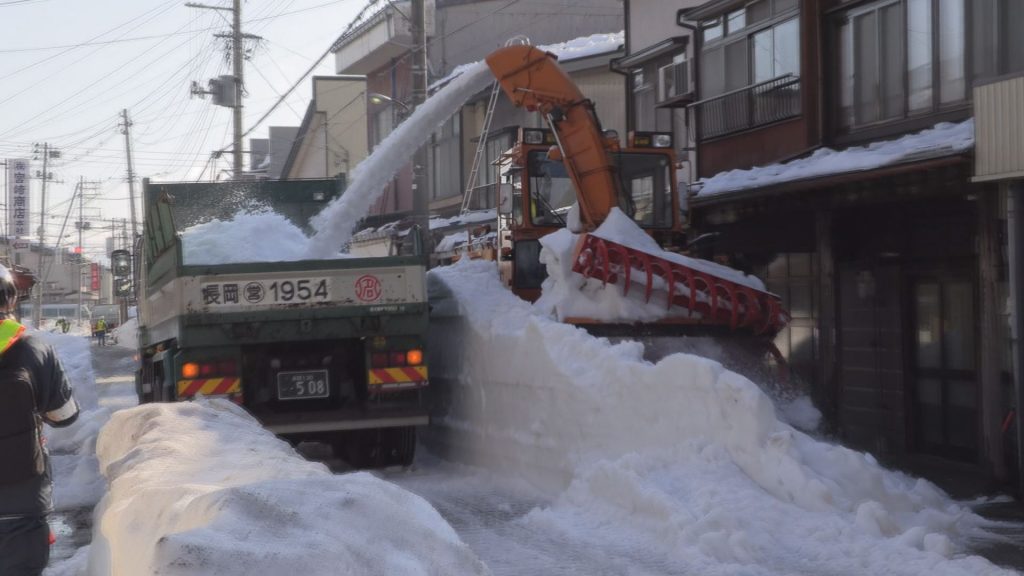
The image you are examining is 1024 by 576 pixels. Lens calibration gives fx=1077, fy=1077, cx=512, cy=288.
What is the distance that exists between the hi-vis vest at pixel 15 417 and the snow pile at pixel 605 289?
6.34 m

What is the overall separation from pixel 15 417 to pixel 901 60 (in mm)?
10337

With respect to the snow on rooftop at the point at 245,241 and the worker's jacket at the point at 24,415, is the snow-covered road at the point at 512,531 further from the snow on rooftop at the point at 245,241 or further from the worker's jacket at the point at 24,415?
the worker's jacket at the point at 24,415

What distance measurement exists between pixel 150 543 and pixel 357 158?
1474 inches

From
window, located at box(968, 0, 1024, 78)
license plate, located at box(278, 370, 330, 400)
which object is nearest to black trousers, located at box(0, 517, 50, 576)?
license plate, located at box(278, 370, 330, 400)

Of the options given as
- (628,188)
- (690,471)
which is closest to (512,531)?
(690,471)

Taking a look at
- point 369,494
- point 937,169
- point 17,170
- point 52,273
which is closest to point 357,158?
point 17,170

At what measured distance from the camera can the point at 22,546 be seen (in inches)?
183

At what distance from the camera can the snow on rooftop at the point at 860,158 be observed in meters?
9.66

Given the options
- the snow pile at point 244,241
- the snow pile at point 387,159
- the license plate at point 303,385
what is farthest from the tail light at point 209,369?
the snow pile at point 387,159

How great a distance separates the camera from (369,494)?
4.04 meters

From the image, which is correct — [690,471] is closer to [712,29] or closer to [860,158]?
[860,158]

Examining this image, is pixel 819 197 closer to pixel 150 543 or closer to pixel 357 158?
pixel 150 543

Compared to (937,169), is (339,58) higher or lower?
higher

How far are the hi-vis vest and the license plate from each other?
5940 millimetres
